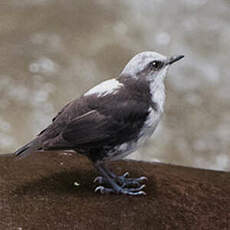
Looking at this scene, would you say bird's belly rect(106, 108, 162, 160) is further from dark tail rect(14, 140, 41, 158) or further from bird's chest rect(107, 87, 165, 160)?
dark tail rect(14, 140, 41, 158)

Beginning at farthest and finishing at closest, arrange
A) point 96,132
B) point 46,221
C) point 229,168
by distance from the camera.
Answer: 1. point 229,168
2. point 96,132
3. point 46,221

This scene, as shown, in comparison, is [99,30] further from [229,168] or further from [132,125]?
[132,125]

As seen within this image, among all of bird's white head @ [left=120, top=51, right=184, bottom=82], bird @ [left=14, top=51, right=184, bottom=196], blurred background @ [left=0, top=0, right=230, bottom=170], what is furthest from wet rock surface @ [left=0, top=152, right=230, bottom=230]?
blurred background @ [left=0, top=0, right=230, bottom=170]

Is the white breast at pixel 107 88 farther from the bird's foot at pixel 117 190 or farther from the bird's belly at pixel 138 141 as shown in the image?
the bird's foot at pixel 117 190

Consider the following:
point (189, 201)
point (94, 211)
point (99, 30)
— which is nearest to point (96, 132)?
point (94, 211)

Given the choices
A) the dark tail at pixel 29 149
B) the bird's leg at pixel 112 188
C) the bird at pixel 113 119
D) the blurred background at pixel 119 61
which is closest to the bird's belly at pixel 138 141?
the bird at pixel 113 119

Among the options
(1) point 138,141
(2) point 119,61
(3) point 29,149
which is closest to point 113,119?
(1) point 138,141
